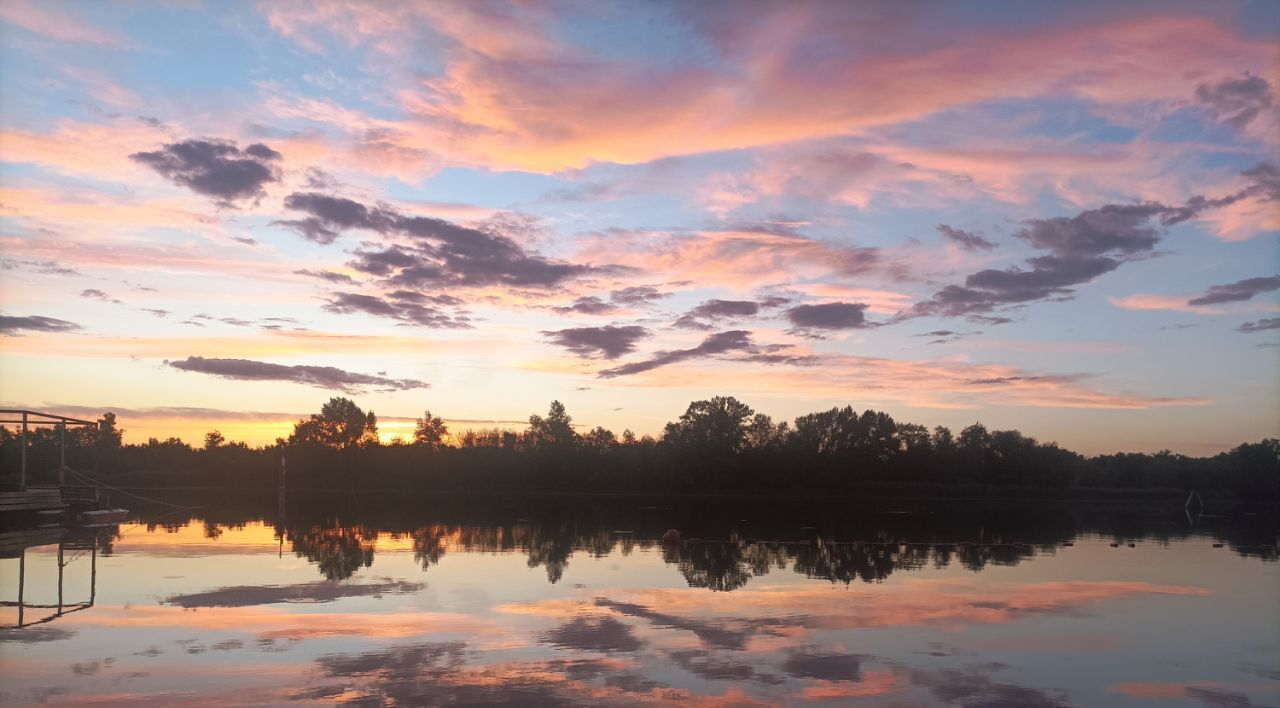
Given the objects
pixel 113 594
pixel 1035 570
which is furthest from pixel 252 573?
pixel 1035 570

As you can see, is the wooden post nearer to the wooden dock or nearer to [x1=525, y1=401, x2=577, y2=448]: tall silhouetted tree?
the wooden dock

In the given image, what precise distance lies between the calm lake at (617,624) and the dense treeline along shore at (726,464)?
8571 cm

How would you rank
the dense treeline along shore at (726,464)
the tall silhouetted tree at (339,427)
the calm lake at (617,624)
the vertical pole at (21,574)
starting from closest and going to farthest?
the calm lake at (617,624) → the vertical pole at (21,574) → the dense treeline along shore at (726,464) → the tall silhouetted tree at (339,427)

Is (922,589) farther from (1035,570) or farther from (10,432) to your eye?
(10,432)

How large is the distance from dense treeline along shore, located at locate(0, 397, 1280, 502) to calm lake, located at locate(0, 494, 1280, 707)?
85.7 m

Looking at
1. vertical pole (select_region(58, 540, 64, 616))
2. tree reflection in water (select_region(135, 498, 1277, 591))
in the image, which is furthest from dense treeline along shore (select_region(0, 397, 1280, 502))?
vertical pole (select_region(58, 540, 64, 616))

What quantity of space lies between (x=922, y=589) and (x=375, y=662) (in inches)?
651

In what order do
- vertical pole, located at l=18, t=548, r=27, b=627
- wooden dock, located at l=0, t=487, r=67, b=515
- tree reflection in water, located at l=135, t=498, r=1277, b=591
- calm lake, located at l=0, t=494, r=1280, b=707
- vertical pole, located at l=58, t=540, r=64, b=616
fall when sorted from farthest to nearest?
1. wooden dock, located at l=0, t=487, r=67, b=515
2. tree reflection in water, located at l=135, t=498, r=1277, b=591
3. vertical pole, located at l=58, t=540, r=64, b=616
4. vertical pole, located at l=18, t=548, r=27, b=627
5. calm lake, located at l=0, t=494, r=1280, b=707

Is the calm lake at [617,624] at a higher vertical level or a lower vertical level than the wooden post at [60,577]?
lower

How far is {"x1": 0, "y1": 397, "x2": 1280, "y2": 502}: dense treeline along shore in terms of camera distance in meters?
121

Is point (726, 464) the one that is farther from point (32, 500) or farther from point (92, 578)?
point (92, 578)

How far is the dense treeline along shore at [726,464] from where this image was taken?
398 feet

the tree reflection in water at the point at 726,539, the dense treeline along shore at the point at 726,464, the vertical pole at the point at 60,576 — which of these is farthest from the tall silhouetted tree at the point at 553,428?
the vertical pole at the point at 60,576

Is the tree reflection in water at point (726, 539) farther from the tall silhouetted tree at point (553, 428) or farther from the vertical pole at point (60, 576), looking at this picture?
the tall silhouetted tree at point (553, 428)
